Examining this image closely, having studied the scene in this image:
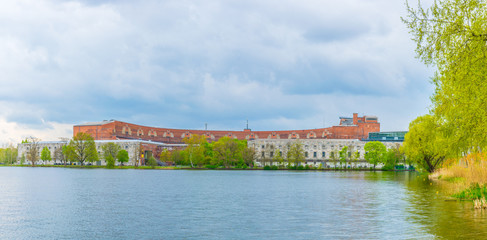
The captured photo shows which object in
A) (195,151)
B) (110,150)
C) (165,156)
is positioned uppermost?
(110,150)

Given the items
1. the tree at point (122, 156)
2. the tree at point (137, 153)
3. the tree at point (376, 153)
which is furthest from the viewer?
the tree at point (137, 153)

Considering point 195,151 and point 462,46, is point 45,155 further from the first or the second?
point 462,46

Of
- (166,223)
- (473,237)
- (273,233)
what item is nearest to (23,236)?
(166,223)

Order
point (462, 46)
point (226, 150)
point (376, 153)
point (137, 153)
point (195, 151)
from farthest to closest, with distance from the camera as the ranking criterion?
1. point (137, 153)
2. point (195, 151)
3. point (376, 153)
4. point (226, 150)
5. point (462, 46)

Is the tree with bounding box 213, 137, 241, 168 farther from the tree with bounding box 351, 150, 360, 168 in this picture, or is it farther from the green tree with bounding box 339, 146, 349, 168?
the tree with bounding box 351, 150, 360, 168

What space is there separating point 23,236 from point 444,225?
20.9 metres

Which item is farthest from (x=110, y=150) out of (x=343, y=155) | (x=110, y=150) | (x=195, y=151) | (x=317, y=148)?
(x=343, y=155)

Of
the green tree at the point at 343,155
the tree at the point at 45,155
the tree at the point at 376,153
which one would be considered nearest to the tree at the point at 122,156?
the tree at the point at 45,155

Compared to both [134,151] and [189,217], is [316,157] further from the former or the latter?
[189,217]

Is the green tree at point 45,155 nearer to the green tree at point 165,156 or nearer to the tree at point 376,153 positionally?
the green tree at point 165,156

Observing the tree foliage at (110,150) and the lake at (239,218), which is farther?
the tree foliage at (110,150)

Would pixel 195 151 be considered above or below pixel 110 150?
below

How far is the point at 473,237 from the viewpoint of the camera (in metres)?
19.4

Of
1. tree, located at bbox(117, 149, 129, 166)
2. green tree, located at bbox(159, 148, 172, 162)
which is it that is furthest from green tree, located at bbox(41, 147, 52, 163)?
green tree, located at bbox(159, 148, 172, 162)
